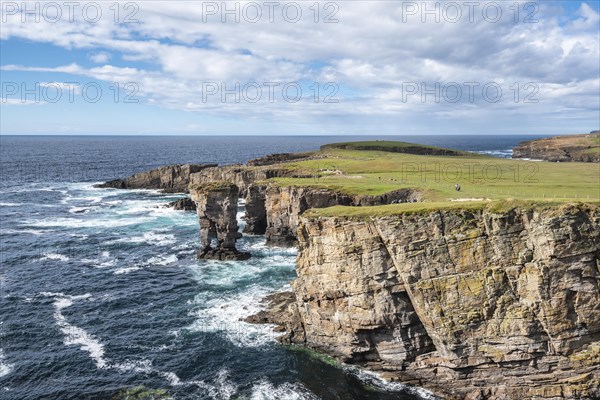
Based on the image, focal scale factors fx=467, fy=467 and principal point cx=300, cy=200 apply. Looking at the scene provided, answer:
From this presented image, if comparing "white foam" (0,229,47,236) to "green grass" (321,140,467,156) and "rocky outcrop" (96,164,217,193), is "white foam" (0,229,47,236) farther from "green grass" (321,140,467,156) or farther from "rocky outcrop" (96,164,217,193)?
"green grass" (321,140,467,156)

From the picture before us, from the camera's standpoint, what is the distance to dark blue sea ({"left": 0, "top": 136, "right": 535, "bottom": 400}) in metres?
38.3

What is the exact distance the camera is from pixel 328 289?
4131cm

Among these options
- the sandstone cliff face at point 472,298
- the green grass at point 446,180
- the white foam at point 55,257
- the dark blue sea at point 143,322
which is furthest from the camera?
the white foam at point 55,257

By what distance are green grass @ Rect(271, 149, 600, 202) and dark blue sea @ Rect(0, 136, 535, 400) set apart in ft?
54.4

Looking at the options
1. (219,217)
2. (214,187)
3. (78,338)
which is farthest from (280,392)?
(214,187)

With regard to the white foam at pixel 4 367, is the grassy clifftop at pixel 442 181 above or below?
above

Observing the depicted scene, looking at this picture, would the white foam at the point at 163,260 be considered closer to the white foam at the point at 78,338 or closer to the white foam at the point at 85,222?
the white foam at the point at 78,338

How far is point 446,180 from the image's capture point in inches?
3282

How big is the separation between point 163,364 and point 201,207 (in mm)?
33197

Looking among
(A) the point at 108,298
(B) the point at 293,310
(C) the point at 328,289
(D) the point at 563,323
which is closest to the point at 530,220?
(D) the point at 563,323

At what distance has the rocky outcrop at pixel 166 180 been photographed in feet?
439

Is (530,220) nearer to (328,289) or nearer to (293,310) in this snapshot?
(328,289)

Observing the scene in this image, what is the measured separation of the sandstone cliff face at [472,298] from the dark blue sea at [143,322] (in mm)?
3490

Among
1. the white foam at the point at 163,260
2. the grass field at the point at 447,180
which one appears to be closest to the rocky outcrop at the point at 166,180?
the grass field at the point at 447,180
